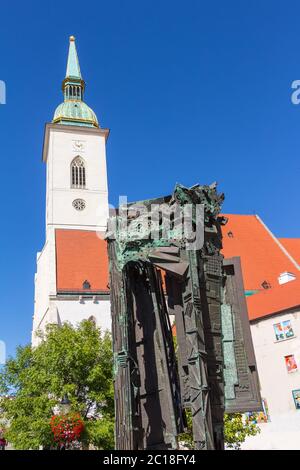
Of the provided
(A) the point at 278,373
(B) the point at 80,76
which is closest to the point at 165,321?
(A) the point at 278,373

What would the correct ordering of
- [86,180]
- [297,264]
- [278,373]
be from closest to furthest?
[278,373] < [297,264] < [86,180]

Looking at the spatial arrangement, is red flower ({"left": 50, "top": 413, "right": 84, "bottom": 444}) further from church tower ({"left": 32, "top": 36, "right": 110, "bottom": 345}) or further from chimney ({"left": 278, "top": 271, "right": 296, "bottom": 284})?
chimney ({"left": 278, "top": 271, "right": 296, "bottom": 284})

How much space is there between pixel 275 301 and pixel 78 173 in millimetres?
22405

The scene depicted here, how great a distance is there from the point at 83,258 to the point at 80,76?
22731 millimetres

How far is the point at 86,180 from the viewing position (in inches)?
1592

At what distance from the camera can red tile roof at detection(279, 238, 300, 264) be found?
3406 cm

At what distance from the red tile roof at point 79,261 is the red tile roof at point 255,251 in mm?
8234

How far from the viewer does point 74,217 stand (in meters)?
38.1

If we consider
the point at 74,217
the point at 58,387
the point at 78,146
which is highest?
the point at 78,146

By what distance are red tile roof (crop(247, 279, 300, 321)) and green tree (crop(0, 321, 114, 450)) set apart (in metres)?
7.91

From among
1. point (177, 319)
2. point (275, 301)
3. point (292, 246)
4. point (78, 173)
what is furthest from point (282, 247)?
point (177, 319)

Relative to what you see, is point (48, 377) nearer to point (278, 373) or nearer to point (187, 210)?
point (278, 373)

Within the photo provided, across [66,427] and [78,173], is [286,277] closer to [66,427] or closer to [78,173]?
[66,427]

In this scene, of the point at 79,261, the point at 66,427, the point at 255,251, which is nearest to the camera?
the point at 66,427
